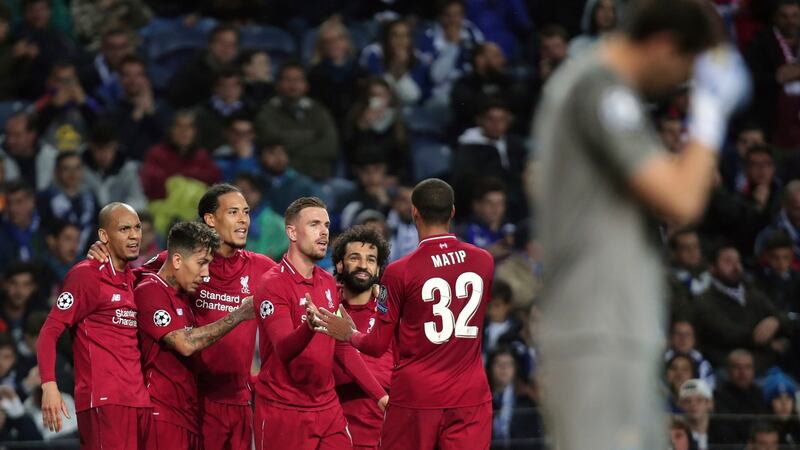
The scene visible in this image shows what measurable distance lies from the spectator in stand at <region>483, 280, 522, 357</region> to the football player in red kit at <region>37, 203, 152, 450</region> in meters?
4.19

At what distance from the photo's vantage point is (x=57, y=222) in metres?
12.0

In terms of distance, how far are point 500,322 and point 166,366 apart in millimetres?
4248

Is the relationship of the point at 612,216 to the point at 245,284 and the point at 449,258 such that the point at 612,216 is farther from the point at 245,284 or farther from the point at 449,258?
the point at 245,284

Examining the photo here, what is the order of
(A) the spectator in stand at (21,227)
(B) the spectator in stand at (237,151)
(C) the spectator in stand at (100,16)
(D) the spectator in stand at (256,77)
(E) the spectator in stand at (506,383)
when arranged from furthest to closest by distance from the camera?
(C) the spectator in stand at (100,16) → (D) the spectator in stand at (256,77) → (B) the spectator in stand at (237,151) → (A) the spectator in stand at (21,227) → (E) the spectator in stand at (506,383)

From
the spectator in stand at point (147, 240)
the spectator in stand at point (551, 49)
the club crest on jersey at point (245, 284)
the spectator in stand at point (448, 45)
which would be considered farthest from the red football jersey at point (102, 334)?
the spectator in stand at point (551, 49)

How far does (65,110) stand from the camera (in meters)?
13.0

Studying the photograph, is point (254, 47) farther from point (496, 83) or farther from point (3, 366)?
point (3, 366)

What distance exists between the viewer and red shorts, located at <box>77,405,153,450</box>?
7449 mm

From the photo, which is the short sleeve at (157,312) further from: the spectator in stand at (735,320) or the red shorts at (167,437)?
the spectator in stand at (735,320)

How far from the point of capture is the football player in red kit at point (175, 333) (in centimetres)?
750

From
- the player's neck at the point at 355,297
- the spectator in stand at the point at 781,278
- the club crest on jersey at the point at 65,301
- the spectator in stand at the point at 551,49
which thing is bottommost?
the club crest on jersey at the point at 65,301

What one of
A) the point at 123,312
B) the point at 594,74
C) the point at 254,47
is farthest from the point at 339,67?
the point at 594,74

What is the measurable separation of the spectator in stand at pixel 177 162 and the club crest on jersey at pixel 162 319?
4.86 m

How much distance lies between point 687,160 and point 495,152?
9829 millimetres
